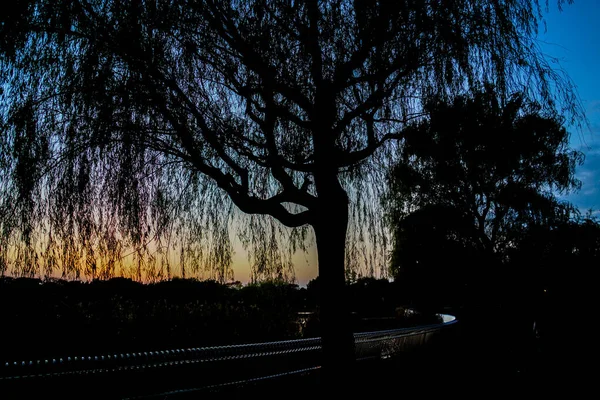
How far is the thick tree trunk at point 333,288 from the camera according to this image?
11.2 ft

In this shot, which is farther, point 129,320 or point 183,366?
point 129,320

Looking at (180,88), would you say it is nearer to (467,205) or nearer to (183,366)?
(183,366)

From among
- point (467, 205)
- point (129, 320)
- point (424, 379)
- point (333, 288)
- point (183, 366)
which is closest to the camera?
point (183, 366)


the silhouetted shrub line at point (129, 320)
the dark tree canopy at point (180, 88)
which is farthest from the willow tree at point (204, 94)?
the silhouetted shrub line at point (129, 320)

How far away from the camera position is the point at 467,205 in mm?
14250

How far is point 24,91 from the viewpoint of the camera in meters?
3.08

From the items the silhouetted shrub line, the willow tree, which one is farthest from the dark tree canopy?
the silhouetted shrub line

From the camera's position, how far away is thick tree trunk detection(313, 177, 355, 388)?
11.2ft

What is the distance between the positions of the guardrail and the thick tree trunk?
0.87ft

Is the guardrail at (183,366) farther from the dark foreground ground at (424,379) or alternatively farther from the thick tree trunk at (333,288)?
the thick tree trunk at (333,288)

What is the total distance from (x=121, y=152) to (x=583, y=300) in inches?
534

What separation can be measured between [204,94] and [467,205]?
12.3m

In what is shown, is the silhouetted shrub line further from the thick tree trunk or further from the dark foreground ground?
the thick tree trunk

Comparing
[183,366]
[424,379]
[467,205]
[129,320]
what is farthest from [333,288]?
[467,205]
